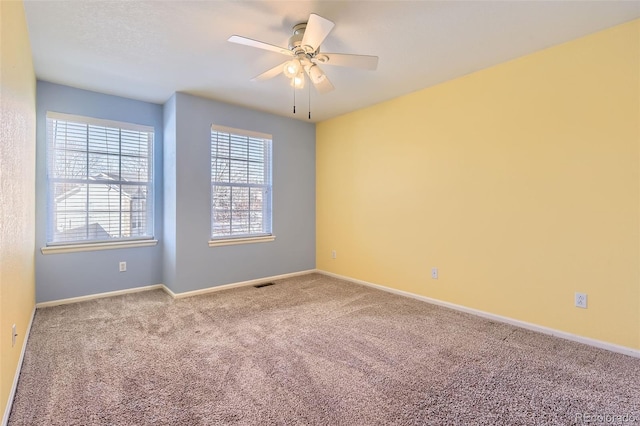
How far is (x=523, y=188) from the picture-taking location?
2.73 m

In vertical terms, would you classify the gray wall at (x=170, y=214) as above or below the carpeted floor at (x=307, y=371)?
above

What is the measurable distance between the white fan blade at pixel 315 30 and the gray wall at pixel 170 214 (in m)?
2.29

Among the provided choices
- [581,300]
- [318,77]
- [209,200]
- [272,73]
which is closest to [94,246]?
[209,200]

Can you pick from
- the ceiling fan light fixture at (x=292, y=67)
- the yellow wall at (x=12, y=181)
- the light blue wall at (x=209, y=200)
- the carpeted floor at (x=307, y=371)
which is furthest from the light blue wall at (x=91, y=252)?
the ceiling fan light fixture at (x=292, y=67)

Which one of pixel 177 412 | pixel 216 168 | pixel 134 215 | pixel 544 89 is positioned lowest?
pixel 177 412

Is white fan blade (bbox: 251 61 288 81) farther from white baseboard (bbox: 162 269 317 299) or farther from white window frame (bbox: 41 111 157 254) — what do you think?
white baseboard (bbox: 162 269 317 299)

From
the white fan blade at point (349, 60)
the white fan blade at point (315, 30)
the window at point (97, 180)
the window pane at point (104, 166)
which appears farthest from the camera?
the window pane at point (104, 166)

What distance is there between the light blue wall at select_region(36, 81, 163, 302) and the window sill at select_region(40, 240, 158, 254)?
46 millimetres

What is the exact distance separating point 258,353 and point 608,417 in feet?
6.94

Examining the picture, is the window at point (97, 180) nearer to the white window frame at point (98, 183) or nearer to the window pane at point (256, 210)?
the white window frame at point (98, 183)

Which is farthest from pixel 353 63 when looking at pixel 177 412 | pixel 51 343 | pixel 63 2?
pixel 51 343

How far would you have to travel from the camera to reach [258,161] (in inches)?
174

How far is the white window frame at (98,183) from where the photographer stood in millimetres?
3275

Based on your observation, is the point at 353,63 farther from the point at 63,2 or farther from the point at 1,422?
the point at 1,422
